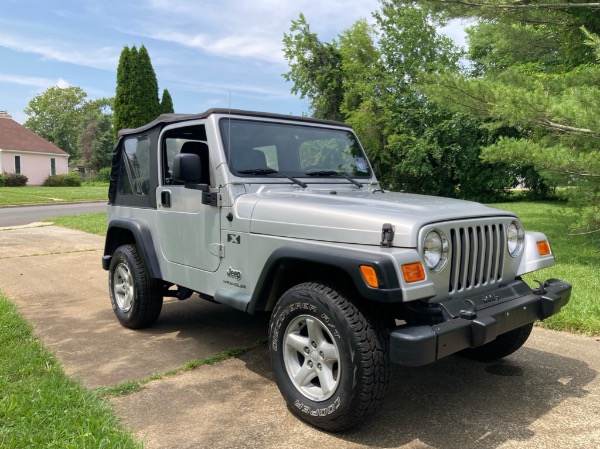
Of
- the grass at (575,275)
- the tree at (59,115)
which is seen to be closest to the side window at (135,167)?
the grass at (575,275)

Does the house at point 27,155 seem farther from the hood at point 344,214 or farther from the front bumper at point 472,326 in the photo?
the front bumper at point 472,326

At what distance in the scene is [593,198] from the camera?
8148 millimetres

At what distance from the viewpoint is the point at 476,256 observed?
10.3 ft

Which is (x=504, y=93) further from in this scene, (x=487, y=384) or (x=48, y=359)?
(x=48, y=359)

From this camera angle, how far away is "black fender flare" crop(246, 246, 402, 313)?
2623 millimetres

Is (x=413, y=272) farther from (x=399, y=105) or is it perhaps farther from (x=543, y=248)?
(x=399, y=105)

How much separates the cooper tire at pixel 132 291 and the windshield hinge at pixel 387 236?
107 inches

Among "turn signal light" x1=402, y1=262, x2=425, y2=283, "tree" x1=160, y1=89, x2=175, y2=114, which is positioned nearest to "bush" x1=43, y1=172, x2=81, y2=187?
"tree" x1=160, y1=89, x2=175, y2=114

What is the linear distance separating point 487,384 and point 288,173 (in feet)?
7.15

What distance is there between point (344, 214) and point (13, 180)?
42269mm

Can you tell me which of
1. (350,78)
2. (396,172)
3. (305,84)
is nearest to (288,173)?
(396,172)

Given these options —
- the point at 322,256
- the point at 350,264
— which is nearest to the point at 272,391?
the point at 322,256

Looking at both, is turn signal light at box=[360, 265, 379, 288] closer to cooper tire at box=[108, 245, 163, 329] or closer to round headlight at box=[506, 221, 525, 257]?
round headlight at box=[506, 221, 525, 257]

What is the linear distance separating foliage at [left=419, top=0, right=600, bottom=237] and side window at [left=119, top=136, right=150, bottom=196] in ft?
18.3
